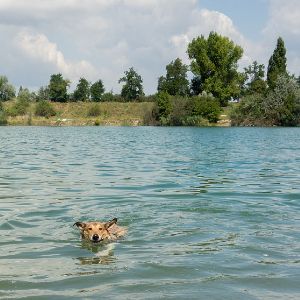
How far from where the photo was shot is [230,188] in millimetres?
16250

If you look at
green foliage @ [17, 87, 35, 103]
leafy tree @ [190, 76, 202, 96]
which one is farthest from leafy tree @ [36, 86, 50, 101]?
leafy tree @ [190, 76, 202, 96]

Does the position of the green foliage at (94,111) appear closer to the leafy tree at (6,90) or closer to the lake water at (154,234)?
the leafy tree at (6,90)

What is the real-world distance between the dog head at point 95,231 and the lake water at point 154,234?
0.28 meters

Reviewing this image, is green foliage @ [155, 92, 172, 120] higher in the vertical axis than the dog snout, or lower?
higher

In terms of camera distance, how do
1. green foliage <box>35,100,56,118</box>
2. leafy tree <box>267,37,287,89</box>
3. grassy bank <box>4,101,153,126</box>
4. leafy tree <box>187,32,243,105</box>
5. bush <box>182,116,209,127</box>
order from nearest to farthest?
bush <box>182,116,209,127</box> < leafy tree <box>267,37,287,89</box> < leafy tree <box>187,32,243,105</box> < grassy bank <box>4,101,153,126</box> < green foliage <box>35,100,56,118</box>

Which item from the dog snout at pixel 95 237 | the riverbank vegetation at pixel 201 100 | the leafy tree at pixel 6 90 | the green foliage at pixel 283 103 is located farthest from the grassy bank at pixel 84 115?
the dog snout at pixel 95 237

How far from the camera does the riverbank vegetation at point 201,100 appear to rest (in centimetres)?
8869

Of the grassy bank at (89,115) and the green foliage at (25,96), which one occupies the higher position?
the green foliage at (25,96)

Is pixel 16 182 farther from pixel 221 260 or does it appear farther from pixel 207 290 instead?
pixel 207 290

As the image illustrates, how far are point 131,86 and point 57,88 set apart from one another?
58.9ft

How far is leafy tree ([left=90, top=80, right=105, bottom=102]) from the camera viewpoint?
127m

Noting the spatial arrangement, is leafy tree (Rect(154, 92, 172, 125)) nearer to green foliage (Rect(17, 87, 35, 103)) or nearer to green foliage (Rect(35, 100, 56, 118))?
green foliage (Rect(35, 100, 56, 118))

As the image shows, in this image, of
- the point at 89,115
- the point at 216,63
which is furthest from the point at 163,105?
the point at 89,115

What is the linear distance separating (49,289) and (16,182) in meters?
11.1
